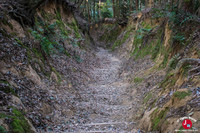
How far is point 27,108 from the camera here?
4.67m

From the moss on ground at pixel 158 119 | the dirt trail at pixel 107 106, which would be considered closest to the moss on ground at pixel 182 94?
the moss on ground at pixel 158 119

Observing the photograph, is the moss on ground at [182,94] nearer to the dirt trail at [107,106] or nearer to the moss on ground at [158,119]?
the moss on ground at [158,119]

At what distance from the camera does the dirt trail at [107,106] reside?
17.4ft

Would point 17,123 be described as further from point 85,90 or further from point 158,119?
point 85,90

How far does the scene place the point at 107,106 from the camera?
7.49 m

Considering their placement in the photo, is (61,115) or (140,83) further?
(140,83)

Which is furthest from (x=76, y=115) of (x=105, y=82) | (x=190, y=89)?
(x=105, y=82)

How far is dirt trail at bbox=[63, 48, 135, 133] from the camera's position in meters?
5.31

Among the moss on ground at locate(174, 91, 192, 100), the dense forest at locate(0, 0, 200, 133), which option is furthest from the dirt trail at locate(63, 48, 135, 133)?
the moss on ground at locate(174, 91, 192, 100)

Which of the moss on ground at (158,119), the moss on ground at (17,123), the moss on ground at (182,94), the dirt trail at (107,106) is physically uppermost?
the moss on ground at (182,94)

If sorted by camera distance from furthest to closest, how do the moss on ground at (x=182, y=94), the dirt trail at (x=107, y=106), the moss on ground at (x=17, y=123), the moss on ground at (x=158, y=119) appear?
the dirt trail at (x=107, y=106)
the moss on ground at (x=158, y=119)
the moss on ground at (x=182, y=94)
the moss on ground at (x=17, y=123)

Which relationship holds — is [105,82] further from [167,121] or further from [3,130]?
[3,130]

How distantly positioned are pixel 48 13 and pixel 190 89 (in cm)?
1281

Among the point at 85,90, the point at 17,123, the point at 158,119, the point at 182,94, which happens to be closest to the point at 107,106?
the point at 85,90
